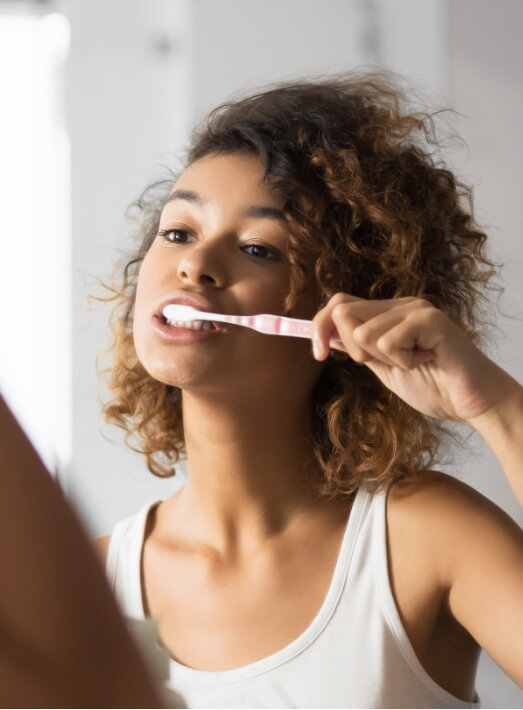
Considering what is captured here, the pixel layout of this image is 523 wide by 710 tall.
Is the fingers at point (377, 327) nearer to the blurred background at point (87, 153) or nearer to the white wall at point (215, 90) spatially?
the white wall at point (215, 90)

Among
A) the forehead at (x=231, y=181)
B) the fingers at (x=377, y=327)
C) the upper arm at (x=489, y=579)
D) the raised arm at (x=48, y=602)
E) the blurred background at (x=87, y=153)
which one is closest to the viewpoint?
the raised arm at (x=48, y=602)

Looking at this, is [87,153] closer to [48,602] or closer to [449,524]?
[449,524]

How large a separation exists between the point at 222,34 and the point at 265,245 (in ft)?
2.58

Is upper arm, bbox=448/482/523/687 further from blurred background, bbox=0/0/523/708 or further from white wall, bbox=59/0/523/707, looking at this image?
blurred background, bbox=0/0/523/708

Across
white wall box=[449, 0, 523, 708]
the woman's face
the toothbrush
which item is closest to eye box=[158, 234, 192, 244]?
the woman's face

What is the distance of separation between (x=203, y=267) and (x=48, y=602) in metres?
0.69

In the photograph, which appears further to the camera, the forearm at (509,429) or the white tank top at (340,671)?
the white tank top at (340,671)

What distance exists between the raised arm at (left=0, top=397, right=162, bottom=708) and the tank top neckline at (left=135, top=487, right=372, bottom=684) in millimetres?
714

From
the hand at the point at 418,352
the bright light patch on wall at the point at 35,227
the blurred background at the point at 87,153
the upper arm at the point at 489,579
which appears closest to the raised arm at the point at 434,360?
the hand at the point at 418,352

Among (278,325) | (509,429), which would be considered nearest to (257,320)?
(278,325)

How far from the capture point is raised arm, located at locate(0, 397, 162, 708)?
0.20 metres

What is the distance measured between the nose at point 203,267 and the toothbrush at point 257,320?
0.03 metres

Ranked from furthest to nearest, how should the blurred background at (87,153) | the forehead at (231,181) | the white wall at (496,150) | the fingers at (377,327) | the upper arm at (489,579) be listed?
1. the blurred background at (87,153)
2. the white wall at (496,150)
3. the forehead at (231,181)
4. the upper arm at (489,579)
5. the fingers at (377,327)

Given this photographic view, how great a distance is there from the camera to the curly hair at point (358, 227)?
0.95m
